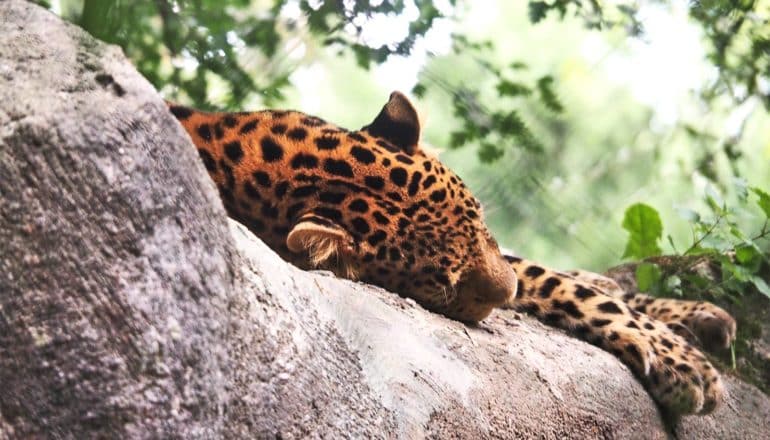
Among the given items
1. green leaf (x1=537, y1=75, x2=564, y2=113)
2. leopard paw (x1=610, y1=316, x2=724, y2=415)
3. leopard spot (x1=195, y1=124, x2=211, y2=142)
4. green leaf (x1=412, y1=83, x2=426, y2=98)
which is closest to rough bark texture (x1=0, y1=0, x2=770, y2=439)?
leopard spot (x1=195, y1=124, x2=211, y2=142)

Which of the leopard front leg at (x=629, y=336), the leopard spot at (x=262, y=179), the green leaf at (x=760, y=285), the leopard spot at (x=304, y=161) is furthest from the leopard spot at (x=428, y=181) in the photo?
the green leaf at (x=760, y=285)

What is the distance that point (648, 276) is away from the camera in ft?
16.0

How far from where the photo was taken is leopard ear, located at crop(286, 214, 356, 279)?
2881mm

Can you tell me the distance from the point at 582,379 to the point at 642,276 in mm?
2000

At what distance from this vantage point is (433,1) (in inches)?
118

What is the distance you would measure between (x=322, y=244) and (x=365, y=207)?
0.22 metres

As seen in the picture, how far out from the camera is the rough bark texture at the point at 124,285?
154cm

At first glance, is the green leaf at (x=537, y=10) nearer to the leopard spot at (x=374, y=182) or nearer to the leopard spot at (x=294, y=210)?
the leopard spot at (x=374, y=182)

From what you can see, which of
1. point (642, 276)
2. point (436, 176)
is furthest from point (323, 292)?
point (642, 276)

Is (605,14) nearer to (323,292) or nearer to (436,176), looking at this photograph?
(436,176)

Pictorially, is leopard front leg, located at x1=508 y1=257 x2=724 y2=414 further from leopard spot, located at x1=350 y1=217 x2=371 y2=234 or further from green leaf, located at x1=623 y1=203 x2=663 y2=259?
green leaf, located at x1=623 y1=203 x2=663 y2=259

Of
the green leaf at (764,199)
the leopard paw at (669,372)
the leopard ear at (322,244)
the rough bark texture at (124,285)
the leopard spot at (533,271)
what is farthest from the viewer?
the green leaf at (764,199)

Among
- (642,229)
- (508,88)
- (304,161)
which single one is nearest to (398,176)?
(304,161)

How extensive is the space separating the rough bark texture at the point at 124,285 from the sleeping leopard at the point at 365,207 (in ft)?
3.26
